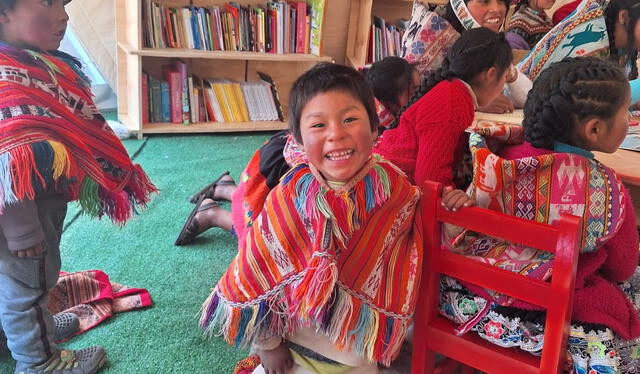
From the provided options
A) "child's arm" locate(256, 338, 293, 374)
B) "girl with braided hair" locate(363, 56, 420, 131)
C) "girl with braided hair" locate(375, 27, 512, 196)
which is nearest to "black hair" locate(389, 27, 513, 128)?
"girl with braided hair" locate(375, 27, 512, 196)

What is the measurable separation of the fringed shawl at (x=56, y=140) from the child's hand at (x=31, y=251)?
13cm

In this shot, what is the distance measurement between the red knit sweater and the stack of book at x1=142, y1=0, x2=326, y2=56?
7.60ft

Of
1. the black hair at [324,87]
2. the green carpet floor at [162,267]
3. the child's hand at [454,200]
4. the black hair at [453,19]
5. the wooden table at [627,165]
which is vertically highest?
the black hair at [453,19]

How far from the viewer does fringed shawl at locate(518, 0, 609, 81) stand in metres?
2.11

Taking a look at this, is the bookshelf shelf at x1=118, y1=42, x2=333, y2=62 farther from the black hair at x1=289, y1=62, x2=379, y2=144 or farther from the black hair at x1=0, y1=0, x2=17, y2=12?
the black hair at x1=289, y1=62, x2=379, y2=144

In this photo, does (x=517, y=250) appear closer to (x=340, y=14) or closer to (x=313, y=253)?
(x=313, y=253)

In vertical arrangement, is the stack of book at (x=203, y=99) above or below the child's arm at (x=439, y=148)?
below

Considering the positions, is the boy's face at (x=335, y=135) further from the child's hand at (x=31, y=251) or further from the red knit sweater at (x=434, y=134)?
the child's hand at (x=31, y=251)

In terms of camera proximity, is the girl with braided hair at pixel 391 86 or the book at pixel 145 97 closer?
the girl with braided hair at pixel 391 86

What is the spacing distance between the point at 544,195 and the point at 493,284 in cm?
24

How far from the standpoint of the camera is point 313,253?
118 cm

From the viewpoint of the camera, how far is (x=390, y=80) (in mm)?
1962

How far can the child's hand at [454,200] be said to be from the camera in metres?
1.20

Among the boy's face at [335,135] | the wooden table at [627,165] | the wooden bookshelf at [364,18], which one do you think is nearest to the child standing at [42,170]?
the boy's face at [335,135]
